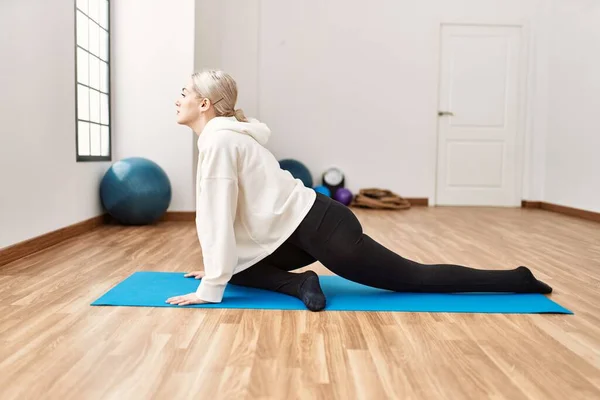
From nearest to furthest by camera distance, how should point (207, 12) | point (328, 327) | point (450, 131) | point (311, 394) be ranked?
point (311, 394) < point (328, 327) < point (207, 12) < point (450, 131)

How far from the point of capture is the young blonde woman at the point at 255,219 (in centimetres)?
217

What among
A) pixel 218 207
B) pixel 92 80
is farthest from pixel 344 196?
pixel 218 207

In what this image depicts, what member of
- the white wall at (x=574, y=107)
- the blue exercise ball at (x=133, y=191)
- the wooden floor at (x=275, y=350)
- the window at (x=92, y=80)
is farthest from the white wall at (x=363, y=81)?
the wooden floor at (x=275, y=350)

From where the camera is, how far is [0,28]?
3010mm

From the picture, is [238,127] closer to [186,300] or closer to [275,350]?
[186,300]

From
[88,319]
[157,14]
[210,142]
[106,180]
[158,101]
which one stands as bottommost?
[88,319]

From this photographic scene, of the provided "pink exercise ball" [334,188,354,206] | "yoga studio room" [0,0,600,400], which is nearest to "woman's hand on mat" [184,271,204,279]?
"yoga studio room" [0,0,600,400]

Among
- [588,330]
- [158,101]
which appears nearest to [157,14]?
Result: [158,101]

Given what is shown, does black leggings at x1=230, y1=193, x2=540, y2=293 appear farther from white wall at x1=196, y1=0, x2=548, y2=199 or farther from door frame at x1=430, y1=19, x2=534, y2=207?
door frame at x1=430, y1=19, x2=534, y2=207

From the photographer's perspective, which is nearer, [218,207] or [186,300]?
[218,207]

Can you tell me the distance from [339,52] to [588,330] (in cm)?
546

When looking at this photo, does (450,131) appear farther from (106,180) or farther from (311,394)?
(311,394)

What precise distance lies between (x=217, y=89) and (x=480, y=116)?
5.47 metres

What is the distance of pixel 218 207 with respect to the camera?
2.16 metres
